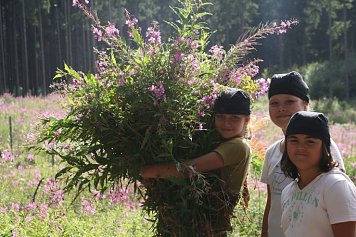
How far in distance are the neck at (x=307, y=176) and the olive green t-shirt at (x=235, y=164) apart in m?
0.44

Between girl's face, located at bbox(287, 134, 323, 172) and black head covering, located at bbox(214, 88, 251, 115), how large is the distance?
0.49 metres

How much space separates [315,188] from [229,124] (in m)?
0.67

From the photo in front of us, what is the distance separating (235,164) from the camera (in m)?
2.87

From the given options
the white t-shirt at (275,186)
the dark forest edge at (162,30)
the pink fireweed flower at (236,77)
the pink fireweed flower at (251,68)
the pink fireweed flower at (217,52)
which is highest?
the dark forest edge at (162,30)

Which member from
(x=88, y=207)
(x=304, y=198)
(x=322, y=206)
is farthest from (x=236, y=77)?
(x=88, y=207)

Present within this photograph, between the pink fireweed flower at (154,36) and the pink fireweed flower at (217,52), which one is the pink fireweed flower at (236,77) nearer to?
the pink fireweed flower at (217,52)

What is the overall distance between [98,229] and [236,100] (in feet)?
10.5

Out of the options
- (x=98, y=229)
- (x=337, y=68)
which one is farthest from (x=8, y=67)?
(x=98, y=229)

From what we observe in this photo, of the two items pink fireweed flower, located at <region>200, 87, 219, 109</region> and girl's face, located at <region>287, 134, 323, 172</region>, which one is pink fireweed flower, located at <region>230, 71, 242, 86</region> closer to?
pink fireweed flower, located at <region>200, 87, 219, 109</region>

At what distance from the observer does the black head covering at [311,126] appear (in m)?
2.39

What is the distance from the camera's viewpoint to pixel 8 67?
4853 cm

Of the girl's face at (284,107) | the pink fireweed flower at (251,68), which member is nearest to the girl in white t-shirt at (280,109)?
the girl's face at (284,107)

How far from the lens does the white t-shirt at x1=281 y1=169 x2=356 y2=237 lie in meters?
2.23

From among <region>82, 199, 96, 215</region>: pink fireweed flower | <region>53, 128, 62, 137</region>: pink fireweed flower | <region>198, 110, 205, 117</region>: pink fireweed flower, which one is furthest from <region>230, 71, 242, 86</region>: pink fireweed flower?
<region>82, 199, 96, 215</region>: pink fireweed flower
